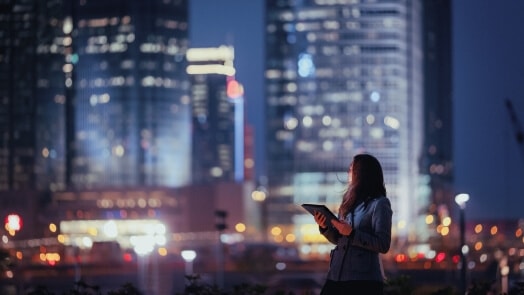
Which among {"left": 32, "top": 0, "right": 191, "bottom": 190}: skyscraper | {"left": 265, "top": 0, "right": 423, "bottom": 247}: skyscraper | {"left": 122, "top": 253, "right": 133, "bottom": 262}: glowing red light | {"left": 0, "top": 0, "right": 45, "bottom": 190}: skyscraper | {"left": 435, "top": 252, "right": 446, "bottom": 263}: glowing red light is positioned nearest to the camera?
{"left": 0, "top": 0, "right": 45, "bottom": 190}: skyscraper

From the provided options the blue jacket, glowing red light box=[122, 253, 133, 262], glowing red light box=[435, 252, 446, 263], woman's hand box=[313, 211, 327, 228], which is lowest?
glowing red light box=[122, 253, 133, 262]

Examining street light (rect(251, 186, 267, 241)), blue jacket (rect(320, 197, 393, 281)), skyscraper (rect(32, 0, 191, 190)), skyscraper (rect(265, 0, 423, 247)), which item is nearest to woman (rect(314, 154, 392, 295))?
blue jacket (rect(320, 197, 393, 281))

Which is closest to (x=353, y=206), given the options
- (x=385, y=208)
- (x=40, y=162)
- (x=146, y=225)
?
(x=385, y=208)

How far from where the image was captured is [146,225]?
135000 mm

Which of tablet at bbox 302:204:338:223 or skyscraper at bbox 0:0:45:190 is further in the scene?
skyscraper at bbox 0:0:45:190

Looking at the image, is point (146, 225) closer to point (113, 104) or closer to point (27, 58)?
point (27, 58)

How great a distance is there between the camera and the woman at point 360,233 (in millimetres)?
7227

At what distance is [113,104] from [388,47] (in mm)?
49425

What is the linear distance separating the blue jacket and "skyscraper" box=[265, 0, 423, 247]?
160798mm

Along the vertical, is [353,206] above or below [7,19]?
below

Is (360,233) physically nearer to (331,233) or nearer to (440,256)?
(331,233)

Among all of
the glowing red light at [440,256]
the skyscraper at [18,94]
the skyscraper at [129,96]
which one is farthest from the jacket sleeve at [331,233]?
the skyscraper at [129,96]

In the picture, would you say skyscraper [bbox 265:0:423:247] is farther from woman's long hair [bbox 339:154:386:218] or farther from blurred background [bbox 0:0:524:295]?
woman's long hair [bbox 339:154:386:218]

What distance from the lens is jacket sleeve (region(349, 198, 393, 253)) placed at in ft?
23.6
